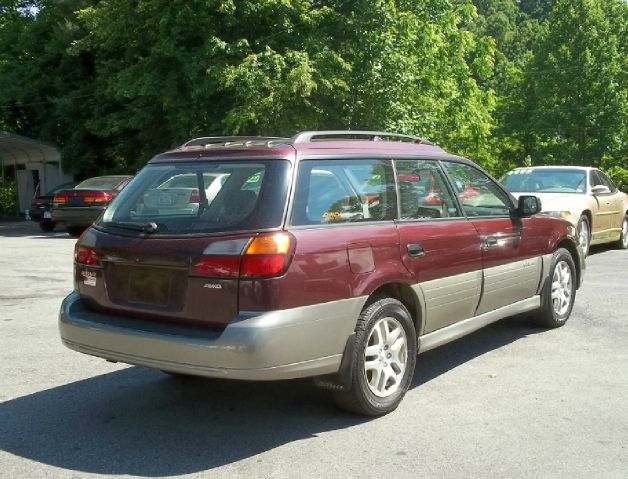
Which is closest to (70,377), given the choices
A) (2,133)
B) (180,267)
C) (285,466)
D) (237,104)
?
(180,267)

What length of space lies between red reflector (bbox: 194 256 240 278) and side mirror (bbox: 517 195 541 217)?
314 cm

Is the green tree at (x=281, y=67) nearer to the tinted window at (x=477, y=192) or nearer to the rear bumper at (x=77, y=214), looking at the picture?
the rear bumper at (x=77, y=214)

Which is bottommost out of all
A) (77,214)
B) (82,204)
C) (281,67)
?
(77,214)

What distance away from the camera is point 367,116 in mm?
21953

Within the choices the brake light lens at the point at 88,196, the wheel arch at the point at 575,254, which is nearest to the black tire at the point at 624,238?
the wheel arch at the point at 575,254

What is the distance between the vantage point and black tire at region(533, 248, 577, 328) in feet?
21.4

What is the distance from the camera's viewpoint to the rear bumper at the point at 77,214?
1650 centimetres

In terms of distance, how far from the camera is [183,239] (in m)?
4.01

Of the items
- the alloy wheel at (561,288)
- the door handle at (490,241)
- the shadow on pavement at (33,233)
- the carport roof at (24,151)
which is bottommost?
the shadow on pavement at (33,233)

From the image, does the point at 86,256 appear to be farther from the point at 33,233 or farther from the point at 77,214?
the point at 33,233

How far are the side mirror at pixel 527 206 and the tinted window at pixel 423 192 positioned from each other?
954 millimetres

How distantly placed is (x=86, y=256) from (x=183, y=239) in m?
0.86

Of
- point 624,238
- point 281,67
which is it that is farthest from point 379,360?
point 281,67

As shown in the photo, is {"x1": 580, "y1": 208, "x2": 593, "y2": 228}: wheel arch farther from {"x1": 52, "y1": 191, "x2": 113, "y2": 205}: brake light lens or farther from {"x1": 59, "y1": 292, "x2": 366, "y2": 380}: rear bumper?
{"x1": 52, "y1": 191, "x2": 113, "y2": 205}: brake light lens
